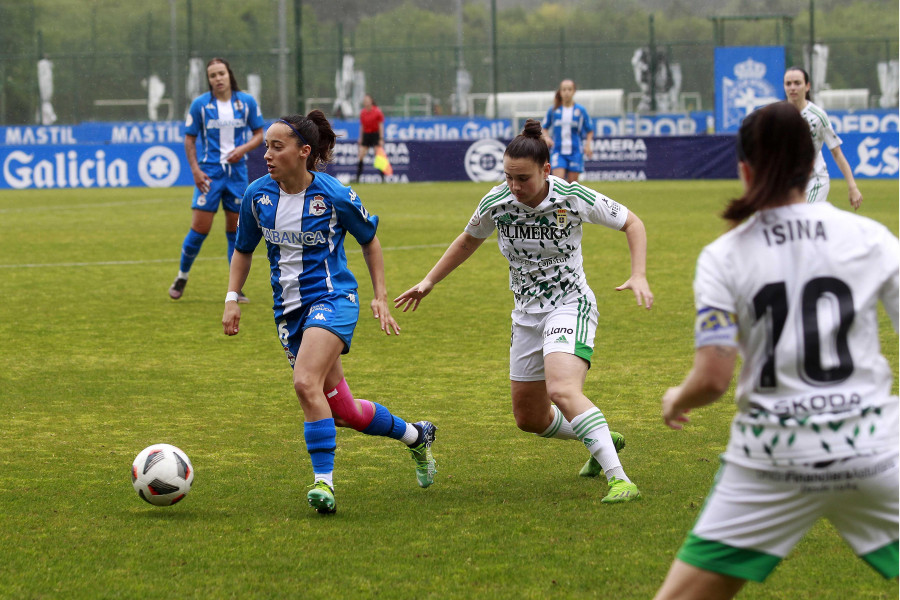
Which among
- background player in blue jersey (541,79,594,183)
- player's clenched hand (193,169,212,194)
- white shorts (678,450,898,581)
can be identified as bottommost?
white shorts (678,450,898,581)

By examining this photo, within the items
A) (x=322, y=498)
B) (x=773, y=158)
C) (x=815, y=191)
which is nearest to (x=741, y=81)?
(x=815, y=191)

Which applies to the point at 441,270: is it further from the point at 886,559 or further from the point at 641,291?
the point at 886,559

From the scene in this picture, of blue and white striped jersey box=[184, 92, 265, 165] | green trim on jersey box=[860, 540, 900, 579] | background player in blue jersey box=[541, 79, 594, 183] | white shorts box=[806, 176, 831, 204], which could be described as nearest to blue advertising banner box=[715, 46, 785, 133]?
background player in blue jersey box=[541, 79, 594, 183]

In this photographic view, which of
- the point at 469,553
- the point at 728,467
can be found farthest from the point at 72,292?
the point at 728,467

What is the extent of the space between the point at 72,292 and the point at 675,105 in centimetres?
3590

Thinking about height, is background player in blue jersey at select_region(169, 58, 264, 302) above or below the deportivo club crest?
above

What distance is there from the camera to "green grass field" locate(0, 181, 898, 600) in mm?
4180

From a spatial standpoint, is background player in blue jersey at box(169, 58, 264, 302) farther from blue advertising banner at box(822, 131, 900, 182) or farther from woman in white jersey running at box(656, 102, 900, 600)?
blue advertising banner at box(822, 131, 900, 182)

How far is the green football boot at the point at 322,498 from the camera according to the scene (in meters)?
4.86

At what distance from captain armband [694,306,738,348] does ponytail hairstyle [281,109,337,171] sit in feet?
9.71

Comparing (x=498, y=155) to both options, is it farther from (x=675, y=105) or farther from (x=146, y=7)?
(x=146, y=7)

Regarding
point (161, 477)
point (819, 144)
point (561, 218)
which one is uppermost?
point (819, 144)

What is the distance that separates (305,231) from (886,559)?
314 cm

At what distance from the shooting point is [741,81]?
33.8 meters
